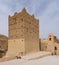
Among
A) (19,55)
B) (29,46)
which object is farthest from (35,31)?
(19,55)

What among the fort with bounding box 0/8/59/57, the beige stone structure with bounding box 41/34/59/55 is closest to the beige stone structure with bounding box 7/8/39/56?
the fort with bounding box 0/8/59/57

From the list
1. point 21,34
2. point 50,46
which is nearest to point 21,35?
point 21,34

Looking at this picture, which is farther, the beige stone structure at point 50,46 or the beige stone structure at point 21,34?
the beige stone structure at point 50,46

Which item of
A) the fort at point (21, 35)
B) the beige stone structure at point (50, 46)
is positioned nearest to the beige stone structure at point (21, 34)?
the fort at point (21, 35)

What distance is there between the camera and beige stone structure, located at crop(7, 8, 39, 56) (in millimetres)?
17344

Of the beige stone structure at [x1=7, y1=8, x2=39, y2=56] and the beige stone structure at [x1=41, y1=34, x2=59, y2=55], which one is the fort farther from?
the beige stone structure at [x1=41, y1=34, x2=59, y2=55]

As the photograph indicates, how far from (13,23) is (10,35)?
155 centimetres

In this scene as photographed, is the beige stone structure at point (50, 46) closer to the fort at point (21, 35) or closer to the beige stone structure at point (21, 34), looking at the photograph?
the fort at point (21, 35)

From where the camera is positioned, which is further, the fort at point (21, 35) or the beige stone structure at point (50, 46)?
the beige stone structure at point (50, 46)

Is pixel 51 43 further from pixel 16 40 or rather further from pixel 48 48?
pixel 16 40

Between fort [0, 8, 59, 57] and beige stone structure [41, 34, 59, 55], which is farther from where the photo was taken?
beige stone structure [41, 34, 59, 55]

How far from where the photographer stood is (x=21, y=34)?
17.6m

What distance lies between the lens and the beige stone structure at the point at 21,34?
1734 centimetres

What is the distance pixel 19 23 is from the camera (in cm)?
1784
